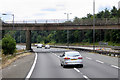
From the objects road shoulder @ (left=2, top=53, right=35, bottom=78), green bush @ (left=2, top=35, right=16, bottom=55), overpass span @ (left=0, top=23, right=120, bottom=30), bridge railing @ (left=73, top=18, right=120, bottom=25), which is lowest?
road shoulder @ (left=2, top=53, right=35, bottom=78)

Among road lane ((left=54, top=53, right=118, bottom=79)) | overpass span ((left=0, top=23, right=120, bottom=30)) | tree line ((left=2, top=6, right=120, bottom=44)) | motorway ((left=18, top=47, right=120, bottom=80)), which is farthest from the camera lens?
tree line ((left=2, top=6, right=120, bottom=44))

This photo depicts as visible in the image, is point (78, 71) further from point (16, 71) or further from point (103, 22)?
point (103, 22)

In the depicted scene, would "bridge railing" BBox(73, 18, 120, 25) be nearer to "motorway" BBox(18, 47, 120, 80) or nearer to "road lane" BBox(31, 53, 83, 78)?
"motorway" BBox(18, 47, 120, 80)

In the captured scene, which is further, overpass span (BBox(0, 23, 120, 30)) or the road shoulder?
overpass span (BBox(0, 23, 120, 30))

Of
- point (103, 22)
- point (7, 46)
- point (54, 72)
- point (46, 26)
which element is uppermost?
point (103, 22)

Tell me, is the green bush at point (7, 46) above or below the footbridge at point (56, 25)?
below

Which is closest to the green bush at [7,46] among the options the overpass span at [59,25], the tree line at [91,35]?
the overpass span at [59,25]

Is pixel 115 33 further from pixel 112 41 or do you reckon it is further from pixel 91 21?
pixel 91 21

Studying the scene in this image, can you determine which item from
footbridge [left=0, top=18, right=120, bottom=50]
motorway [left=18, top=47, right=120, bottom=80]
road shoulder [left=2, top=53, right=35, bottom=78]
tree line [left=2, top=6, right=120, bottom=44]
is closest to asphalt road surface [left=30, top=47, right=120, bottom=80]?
motorway [left=18, top=47, right=120, bottom=80]

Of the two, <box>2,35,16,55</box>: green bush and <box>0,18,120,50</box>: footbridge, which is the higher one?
<box>0,18,120,50</box>: footbridge

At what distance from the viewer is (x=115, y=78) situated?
13.8 metres

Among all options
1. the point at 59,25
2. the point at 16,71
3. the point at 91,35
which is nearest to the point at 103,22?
the point at 59,25

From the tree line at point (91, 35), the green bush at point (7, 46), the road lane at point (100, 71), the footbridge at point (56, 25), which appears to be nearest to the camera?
the road lane at point (100, 71)

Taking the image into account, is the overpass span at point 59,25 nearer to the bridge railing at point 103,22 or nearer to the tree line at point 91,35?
the bridge railing at point 103,22
